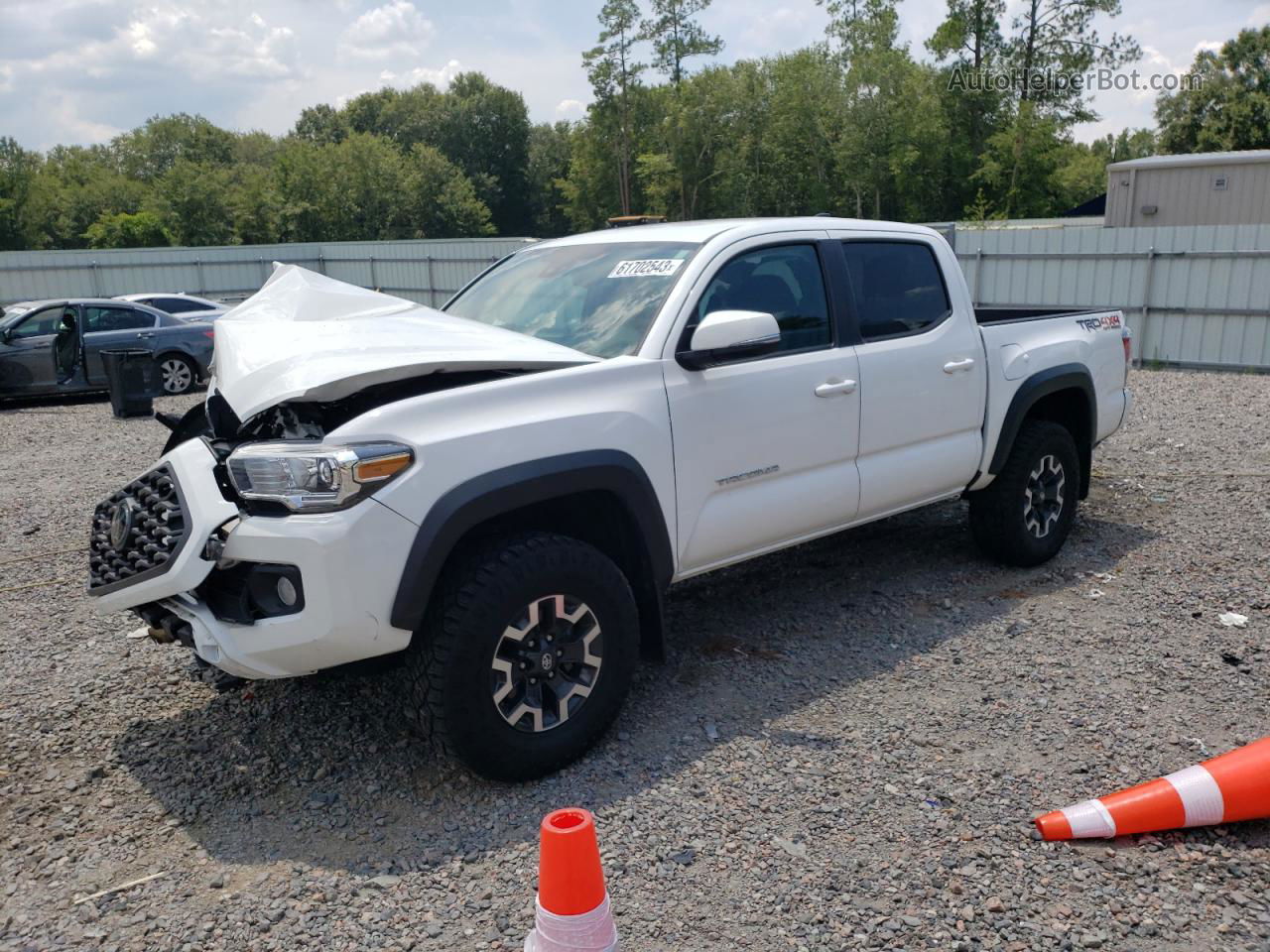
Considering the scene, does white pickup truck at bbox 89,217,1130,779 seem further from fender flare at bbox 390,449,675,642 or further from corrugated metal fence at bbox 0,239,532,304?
corrugated metal fence at bbox 0,239,532,304

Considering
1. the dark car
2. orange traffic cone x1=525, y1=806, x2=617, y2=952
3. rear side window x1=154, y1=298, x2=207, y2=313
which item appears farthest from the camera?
rear side window x1=154, y1=298, x2=207, y2=313

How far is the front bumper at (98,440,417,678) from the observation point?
10.3 ft

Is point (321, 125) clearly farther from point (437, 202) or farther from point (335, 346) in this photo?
point (335, 346)

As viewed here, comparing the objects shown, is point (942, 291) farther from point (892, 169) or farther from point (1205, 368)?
point (892, 169)

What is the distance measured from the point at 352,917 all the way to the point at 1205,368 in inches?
579

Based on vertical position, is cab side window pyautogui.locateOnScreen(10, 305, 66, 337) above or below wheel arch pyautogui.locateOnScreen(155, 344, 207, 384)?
above

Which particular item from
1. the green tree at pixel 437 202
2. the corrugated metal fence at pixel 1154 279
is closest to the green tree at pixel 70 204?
the green tree at pixel 437 202

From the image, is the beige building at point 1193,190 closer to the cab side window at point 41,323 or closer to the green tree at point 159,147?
the cab side window at point 41,323

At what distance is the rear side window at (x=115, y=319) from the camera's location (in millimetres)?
13477

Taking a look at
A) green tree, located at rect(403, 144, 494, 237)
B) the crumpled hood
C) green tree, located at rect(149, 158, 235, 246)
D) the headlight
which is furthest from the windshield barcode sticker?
green tree, located at rect(403, 144, 494, 237)

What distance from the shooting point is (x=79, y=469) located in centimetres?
923

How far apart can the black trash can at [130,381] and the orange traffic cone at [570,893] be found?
11437 mm

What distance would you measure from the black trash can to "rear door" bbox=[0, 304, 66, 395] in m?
1.43

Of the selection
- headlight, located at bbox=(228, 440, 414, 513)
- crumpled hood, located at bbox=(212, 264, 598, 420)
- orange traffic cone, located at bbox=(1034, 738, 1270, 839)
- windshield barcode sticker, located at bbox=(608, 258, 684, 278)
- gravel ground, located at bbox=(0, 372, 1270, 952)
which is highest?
windshield barcode sticker, located at bbox=(608, 258, 684, 278)
